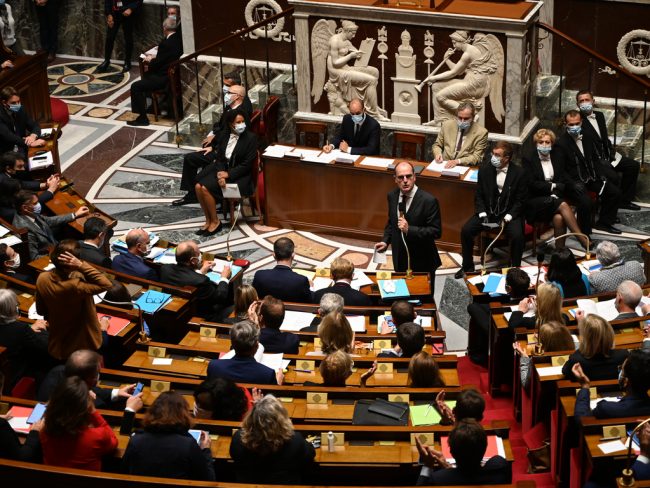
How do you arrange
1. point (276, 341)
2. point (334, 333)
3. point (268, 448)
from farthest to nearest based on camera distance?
point (276, 341) < point (334, 333) < point (268, 448)

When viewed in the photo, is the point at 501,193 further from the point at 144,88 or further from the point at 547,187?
the point at 144,88

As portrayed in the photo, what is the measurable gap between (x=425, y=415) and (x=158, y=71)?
356 inches

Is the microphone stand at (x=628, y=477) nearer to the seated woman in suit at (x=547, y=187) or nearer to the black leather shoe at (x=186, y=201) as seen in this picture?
the seated woman in suit at (x=547, y=187)

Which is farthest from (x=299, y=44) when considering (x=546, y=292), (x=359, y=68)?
(x=546, y=292)

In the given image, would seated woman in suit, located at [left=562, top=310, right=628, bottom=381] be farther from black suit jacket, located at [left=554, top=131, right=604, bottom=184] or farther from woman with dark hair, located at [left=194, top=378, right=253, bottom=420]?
black suit jacket, located at [left=554, top=131, right=604, bottom=184]

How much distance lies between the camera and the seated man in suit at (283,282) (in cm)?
853

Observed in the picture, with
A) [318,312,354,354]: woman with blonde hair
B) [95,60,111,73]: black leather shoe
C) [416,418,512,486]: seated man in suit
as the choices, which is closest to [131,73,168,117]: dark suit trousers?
[95,60,111,73]: black leather shoe

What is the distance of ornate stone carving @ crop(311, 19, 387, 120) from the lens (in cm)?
1158

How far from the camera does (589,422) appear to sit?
5914 mm

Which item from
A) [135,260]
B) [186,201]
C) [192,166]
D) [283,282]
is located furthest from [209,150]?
[283,282]

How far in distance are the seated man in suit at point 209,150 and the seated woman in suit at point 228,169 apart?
232 mm

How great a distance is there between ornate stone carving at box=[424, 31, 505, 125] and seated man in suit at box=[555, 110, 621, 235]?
2.65ft

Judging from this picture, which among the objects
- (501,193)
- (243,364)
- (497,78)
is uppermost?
(497,78)

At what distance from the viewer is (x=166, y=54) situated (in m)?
14.1
